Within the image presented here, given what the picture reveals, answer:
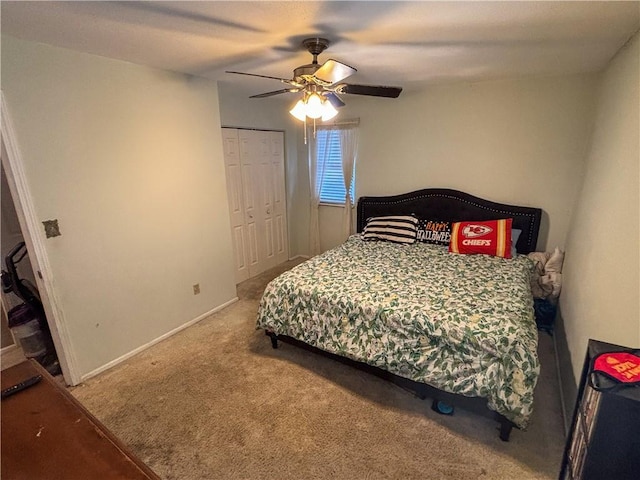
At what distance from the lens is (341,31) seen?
1.79 m

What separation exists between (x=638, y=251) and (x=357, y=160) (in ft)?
10.3

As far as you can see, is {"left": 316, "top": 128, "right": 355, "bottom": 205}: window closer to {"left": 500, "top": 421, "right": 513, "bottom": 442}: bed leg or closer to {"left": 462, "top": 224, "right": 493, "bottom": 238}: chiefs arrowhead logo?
{"left": 462, "top": 224, "right": 493, "bottom": 238}: chiefs arrowhead logo

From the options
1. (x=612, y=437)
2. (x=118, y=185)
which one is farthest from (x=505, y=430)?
(x=118, y=185)

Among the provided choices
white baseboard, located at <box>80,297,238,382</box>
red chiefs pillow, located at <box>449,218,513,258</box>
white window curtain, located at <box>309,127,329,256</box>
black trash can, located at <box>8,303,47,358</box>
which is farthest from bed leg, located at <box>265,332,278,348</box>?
white window curtain, located at <box>309,127,329,256</box>

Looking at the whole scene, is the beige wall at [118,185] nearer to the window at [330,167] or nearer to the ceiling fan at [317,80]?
the ceiling fan at [317,80]

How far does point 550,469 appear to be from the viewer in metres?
1.70

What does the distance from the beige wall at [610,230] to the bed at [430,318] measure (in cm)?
32

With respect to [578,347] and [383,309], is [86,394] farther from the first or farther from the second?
[578,347]

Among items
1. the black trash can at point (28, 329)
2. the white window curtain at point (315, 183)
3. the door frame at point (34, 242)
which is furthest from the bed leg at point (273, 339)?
the white window curtain at point (315, 183)

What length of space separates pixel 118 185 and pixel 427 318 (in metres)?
2.43

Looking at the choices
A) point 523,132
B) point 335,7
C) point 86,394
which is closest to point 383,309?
point 335,7

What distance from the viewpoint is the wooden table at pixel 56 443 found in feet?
3.18

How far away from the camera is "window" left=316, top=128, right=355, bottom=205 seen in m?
4.29

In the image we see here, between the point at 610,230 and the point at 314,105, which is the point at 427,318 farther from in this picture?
the point at 314,105
